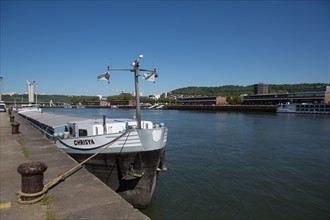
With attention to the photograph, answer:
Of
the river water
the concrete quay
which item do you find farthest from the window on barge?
the river water

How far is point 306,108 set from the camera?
10569 cm

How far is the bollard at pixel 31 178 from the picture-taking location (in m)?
5.23

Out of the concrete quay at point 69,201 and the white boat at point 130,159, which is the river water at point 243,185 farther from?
the concrete quay at point 69,201

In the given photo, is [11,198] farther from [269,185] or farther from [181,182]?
[269,185]

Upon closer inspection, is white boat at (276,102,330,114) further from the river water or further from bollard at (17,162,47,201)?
bollard at (17,162,47,201)

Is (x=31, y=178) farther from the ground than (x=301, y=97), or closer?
closer

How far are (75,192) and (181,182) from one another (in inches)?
454

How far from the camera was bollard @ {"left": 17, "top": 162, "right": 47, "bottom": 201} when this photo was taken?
5234 millimetres

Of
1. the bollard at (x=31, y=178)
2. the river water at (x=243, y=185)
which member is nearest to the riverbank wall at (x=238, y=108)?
the river water at (x=243, y=185)

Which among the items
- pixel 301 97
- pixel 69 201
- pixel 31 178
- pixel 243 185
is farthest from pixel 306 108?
pixel 31 178

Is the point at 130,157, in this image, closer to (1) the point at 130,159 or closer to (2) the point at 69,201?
(1) the point at 130,159

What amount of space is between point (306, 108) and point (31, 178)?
11941 centimetres

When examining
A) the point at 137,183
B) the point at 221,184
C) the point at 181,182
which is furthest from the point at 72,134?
the point at 221,184

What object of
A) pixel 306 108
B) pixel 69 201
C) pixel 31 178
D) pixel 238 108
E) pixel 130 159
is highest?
pixel 31 178
